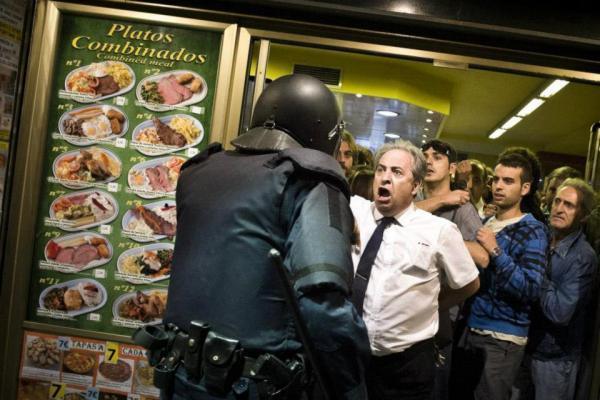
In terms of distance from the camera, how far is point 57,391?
3303 millimetres

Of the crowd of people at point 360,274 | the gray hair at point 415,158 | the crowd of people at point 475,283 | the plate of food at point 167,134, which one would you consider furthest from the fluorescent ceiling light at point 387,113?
the gray hair at point 415,158

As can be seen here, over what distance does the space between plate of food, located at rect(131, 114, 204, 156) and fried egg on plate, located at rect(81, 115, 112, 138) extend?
15cm

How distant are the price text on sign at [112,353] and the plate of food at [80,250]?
0.44m

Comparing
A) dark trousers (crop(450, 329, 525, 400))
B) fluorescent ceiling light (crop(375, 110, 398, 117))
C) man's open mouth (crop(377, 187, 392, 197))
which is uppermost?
fluorescent ceiling light (crop(375, 110, 398, 117))

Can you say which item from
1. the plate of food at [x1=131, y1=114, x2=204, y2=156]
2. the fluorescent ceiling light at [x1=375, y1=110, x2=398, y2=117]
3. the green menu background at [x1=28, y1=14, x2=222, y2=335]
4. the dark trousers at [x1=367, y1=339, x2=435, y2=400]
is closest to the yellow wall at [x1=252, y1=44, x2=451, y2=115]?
the fluorescent ceiling light at [x1=375, y1=110, x2=398, y2=117]

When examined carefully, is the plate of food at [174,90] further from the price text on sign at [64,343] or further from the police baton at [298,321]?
the police baton at [298,321]

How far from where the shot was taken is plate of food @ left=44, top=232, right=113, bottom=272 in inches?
129

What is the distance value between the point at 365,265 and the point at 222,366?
991 mm

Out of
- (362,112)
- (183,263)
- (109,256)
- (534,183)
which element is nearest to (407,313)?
(183,263)

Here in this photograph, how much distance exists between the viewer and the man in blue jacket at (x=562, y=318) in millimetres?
3238

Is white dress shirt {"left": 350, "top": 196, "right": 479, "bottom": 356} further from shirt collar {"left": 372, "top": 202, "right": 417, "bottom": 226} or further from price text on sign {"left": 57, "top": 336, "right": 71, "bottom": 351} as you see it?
price text on sign {"left": 57, "top": 336, "right": 71, "bottom": 351}

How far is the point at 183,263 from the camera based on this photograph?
204 cm

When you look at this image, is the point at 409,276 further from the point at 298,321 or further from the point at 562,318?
the point at 562,318

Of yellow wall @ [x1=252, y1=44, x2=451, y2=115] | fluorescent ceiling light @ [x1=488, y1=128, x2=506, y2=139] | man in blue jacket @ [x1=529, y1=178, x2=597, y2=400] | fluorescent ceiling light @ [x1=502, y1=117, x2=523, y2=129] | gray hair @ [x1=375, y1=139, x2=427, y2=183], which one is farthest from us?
fluorescent ceiling light @ [x1=488, y1=128, x2=506, y2=139]
